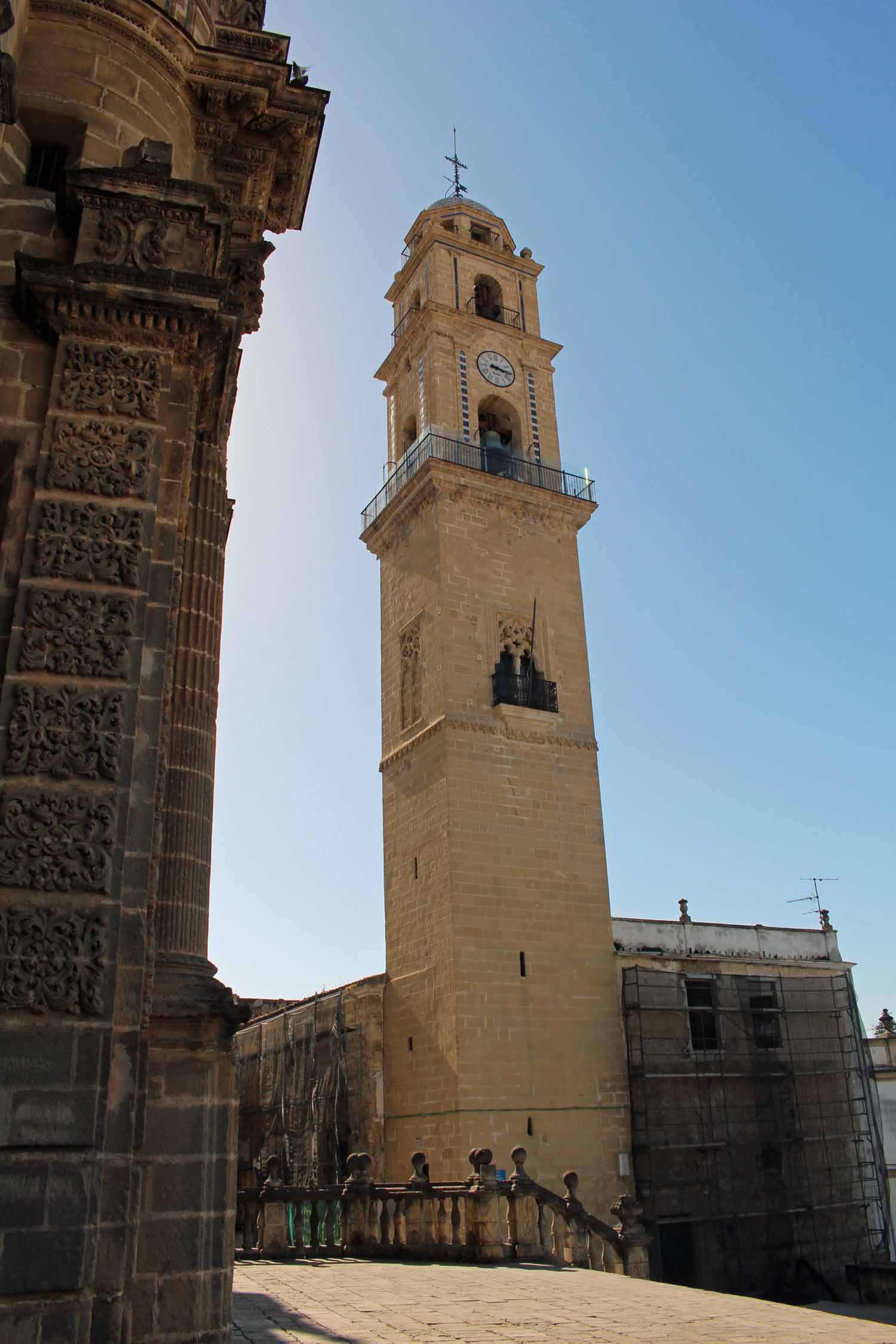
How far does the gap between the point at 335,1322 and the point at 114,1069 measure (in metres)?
4.25

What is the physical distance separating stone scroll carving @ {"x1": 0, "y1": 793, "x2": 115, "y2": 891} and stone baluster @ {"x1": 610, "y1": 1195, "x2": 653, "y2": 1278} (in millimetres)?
9758

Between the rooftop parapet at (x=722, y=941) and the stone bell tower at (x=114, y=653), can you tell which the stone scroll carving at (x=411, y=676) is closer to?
the rooftop parapet at (x=722, y=941)

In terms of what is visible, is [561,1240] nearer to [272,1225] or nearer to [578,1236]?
[578,1236]

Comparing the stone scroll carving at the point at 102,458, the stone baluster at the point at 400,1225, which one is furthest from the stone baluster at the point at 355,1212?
the stone scroll carving at the point at 102,458

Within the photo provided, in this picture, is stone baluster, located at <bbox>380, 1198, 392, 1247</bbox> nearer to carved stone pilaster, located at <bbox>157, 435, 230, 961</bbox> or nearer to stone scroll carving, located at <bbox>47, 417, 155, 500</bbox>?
carved stone pilaster, located at <bbox>157, 435, 230, 961</bbox>

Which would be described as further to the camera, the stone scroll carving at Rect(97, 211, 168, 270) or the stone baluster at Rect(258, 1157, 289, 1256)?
the stone baluster at Rect(258, 1157, 289, 1256)

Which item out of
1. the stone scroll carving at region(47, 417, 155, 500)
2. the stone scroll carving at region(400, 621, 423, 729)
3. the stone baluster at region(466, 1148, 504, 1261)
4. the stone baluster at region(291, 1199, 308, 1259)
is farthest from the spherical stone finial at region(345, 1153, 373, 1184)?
the stone scroll carving at region(400, 621, 423, 729)

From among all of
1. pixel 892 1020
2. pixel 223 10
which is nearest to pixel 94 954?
pixel 223 10

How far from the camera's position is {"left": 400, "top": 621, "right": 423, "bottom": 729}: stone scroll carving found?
21.3 m

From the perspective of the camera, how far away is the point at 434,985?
18.5 metres

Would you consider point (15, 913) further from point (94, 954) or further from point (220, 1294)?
point (220, 1294)

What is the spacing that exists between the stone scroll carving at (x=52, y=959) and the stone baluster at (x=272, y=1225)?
863 centimetres

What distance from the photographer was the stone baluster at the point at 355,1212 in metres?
11.9

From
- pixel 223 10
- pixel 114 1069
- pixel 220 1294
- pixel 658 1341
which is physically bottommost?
pixel 658 1341
